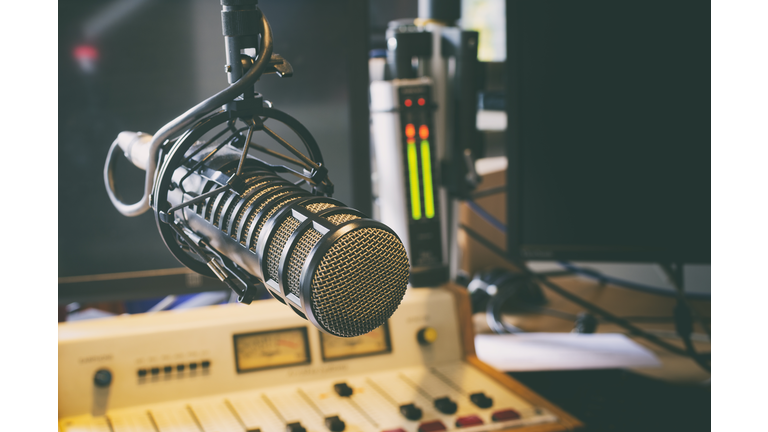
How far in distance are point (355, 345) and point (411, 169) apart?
0.91 feet

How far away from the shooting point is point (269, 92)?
34.7 inches

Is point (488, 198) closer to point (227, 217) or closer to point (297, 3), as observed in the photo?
point (297, 3)

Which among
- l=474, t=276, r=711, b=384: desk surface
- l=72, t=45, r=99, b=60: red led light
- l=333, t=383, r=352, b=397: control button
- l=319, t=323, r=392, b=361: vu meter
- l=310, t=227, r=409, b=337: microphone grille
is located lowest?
l=474, t=276, r=711, b=384: desk surface

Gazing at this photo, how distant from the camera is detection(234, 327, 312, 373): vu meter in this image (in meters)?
0.83

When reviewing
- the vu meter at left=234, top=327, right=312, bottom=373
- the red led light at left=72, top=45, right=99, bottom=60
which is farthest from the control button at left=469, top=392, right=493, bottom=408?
the red led light at left=72, top=45, right=99, bottom=60

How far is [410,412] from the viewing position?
0.75 metres

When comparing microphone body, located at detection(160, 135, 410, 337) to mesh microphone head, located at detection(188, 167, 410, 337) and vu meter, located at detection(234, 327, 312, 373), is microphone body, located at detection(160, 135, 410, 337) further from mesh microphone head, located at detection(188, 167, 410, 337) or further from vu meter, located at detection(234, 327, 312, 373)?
vu meter, located at detection(234, 327, 312, 373)

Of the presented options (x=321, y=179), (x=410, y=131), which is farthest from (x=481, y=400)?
(x=321, y=179)

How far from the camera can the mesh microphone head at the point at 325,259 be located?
0.28 metres

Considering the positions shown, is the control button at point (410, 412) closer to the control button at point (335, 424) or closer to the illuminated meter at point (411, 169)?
the control button at point (335, 424)

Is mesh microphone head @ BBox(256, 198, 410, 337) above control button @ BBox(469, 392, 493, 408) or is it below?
above

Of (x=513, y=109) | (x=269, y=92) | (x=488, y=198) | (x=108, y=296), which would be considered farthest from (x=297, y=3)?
(x=488, y=198)

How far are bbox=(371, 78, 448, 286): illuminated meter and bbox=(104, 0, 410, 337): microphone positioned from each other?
55 centimetres

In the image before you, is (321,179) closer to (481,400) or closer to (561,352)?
(481,400)
